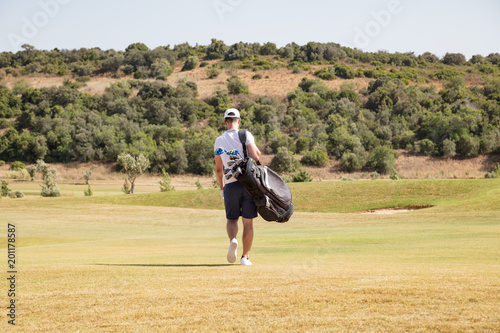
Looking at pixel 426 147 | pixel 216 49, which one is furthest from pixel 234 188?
pixel 216 49

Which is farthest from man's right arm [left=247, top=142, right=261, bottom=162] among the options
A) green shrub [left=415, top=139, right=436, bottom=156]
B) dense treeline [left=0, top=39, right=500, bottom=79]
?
dense treeline [left=0, top=39, right=500, bottom=79]

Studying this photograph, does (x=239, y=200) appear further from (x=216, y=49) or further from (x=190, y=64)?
(x=216, y=49)

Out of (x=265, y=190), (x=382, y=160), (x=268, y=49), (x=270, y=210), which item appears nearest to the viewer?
(x=265, y=190)

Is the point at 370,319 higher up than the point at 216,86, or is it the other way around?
the point at 216,86

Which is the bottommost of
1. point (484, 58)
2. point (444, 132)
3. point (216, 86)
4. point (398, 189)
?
point (398, 189)

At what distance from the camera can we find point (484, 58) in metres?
148

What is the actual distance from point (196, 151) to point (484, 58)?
100m

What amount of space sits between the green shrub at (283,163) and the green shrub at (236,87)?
37.0 meters

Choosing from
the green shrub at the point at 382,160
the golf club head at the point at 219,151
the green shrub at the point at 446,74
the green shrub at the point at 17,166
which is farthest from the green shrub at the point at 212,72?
the golf club head at the point at 219,151

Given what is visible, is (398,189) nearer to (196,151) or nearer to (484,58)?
(196,151)

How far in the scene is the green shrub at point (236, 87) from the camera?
4564 inches

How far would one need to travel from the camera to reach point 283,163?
266 ft

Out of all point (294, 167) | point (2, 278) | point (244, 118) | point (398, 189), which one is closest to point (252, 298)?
point (2, 278)

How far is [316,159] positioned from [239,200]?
74.7 metres
